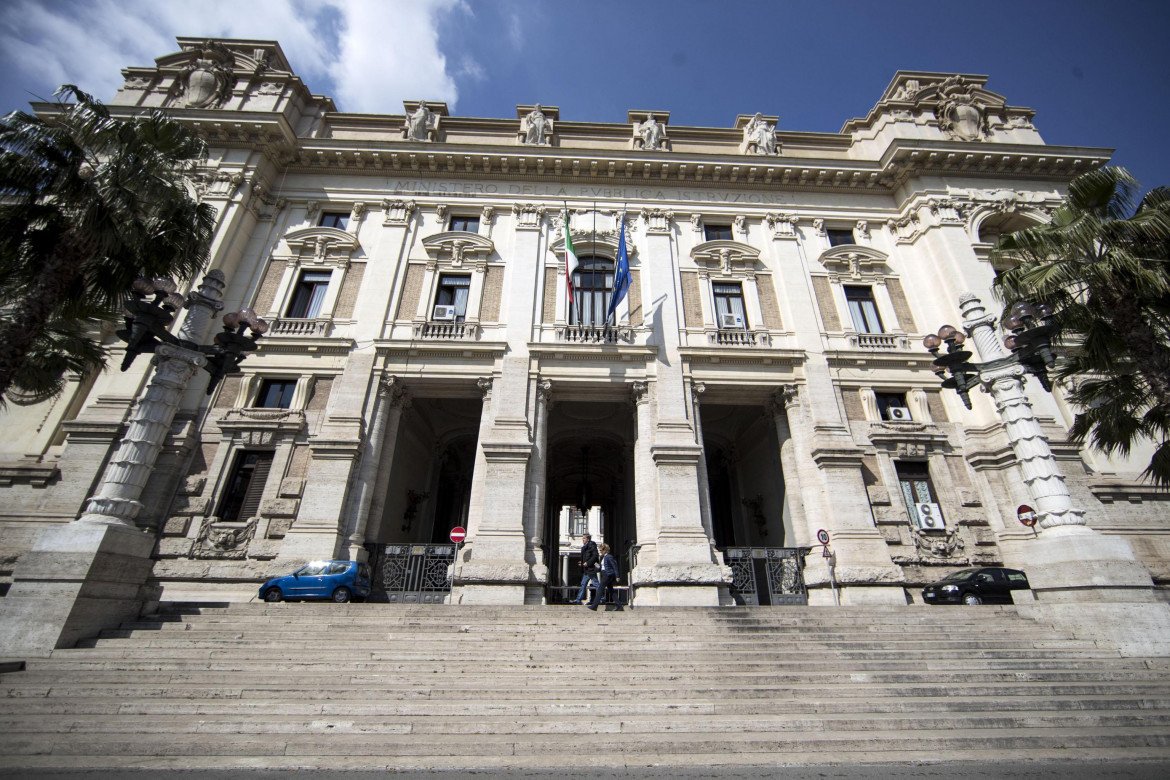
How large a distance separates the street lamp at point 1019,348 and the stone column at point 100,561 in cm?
1560

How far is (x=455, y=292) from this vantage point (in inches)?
704

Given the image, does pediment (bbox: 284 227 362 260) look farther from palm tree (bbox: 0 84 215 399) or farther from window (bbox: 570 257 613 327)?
window (bbox: 570 257 613 327)

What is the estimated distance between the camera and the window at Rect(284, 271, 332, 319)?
17266 millimetres

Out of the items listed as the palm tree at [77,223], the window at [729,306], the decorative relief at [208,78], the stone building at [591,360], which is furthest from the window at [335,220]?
the window at [729,306]

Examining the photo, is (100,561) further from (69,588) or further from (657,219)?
(657,219)

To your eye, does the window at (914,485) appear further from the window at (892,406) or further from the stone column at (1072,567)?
the stone column at (1072,567)

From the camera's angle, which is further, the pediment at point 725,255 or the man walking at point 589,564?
the pediment at point 725,255

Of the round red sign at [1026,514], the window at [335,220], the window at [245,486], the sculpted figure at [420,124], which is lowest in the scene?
the round red sign at [1026,514]

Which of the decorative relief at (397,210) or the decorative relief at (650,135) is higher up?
the decorative relief at (650,135)

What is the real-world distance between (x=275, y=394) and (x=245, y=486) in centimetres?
290

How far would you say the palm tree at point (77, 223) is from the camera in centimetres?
880

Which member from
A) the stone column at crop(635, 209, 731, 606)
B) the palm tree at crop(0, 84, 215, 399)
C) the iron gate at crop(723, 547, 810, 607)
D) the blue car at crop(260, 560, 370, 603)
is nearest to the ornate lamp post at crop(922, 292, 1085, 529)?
the iron gate at crop(723, 547, 810, 607)

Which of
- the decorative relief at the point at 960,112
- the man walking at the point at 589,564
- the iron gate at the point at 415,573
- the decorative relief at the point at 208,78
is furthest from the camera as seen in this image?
the decorative relief at the point at 960,112

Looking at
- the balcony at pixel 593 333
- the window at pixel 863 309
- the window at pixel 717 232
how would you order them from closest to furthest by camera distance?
the balcony at pixel 593 333
the window at pixel 863 309
the window at pixel 717 232
